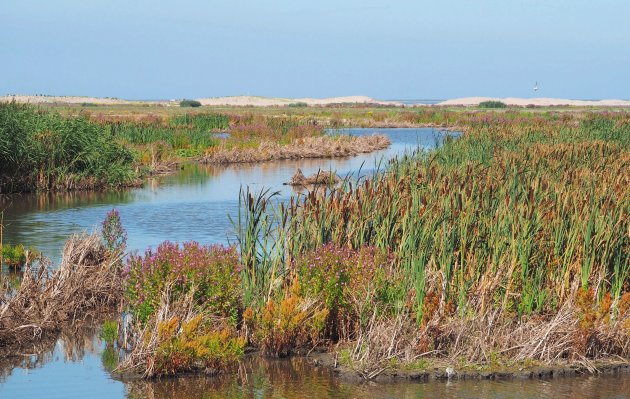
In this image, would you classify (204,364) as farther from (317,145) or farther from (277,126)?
(277,126)

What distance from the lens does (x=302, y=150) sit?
52.0 meters

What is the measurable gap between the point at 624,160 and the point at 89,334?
1442 centimetres

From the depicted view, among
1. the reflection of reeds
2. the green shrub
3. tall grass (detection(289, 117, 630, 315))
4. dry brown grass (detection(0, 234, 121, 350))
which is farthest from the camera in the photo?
dry brown grass (detection(0, 234, 121, 350))

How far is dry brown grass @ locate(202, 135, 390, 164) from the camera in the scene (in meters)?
48.4

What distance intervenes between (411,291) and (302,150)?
40.0 m

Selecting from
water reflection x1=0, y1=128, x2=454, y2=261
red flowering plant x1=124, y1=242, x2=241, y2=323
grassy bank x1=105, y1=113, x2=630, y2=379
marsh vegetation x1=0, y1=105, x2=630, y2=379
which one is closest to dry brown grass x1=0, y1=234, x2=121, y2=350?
marsh vegetation x1=0, y1=105, x2=630, y2=379

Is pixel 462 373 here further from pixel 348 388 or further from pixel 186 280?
pixel 186 280

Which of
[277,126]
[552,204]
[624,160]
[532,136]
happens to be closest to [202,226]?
[624,160]

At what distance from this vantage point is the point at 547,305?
12602mm

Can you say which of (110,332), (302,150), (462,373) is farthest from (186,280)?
(302,150)

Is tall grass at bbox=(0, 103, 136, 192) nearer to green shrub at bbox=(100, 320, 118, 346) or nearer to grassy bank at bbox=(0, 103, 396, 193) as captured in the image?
grassy bank at bbox=(0, 103, 396, 193)

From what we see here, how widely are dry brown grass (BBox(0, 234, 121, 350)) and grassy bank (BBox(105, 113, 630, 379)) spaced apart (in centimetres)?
133

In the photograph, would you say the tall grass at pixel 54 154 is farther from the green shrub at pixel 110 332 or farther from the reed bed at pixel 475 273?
the reed bed at pixel 475 273

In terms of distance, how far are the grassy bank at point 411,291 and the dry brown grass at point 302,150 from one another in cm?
3465
